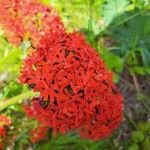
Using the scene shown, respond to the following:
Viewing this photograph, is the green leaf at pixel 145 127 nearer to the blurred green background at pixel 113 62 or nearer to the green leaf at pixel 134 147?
the blurred green background at pixel 113 62

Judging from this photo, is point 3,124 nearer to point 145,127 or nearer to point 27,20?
point 27,20

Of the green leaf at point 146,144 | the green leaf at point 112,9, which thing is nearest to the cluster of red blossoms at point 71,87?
the green leaf at point 146,144

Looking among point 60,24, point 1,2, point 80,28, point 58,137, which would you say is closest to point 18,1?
point 1,2

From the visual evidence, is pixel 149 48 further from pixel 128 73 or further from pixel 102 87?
pixel 102 87

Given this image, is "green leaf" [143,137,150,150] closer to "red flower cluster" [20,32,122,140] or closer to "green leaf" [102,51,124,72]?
"green leaf" [102,51,124,72]

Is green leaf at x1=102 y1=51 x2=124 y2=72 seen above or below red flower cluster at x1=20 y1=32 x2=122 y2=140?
above

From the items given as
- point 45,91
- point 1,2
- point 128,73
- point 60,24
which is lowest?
point 45,91

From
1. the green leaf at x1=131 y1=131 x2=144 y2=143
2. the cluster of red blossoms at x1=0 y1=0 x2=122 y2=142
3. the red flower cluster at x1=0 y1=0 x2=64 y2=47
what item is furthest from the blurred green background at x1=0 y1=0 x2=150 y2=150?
the cluster of red blossoms at x1=0 y1=0 x2=122 y2=142
